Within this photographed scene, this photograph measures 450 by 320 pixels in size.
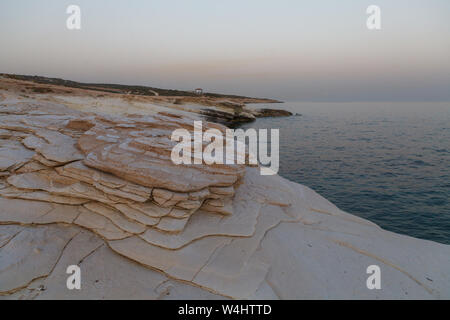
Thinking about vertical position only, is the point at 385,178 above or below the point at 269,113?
below

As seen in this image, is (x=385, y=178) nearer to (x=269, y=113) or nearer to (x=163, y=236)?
(x=163, y=236)

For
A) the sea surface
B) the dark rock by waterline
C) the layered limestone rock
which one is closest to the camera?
the layered limestone rock

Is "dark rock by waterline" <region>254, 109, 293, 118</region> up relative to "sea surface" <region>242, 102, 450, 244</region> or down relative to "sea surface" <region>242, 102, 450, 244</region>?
up

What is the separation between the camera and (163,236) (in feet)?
16.1

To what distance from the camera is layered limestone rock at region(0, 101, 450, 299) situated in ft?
13.9

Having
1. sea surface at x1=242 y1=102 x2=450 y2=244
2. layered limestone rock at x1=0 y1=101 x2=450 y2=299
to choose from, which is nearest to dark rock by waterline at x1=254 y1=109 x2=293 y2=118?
sea surface at x1=242 y1=102 x2=450 y2=244

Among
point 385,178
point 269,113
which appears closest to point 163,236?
point 385,178

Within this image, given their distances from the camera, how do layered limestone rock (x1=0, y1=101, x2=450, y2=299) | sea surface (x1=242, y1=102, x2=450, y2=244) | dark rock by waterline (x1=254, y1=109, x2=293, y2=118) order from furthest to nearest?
dark rock by waterline (x1=254, y1=109, x2=293, y2=118) < sea surface (x1=242, y1=102, x2=450, y2=244) < layered limestone rock (x1=0, y1=101, x2=450, y2=299)

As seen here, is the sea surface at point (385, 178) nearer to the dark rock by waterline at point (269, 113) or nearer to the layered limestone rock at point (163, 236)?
the layered limestone rock at point (163, 236)

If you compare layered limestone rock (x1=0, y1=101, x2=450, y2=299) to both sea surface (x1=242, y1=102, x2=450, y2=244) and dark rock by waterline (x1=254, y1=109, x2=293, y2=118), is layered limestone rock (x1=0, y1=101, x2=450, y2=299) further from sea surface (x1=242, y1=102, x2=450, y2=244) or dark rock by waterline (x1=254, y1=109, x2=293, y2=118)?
dark rock by waterline (x1=254, y1=109, x2=293, y2=118)

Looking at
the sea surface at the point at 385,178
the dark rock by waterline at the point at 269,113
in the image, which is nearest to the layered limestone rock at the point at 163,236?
the sea surface at the point at 385,178

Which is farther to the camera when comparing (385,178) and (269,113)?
(269,113)

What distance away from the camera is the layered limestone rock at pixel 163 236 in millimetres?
4246

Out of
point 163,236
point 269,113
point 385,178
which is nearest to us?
point 163,236
